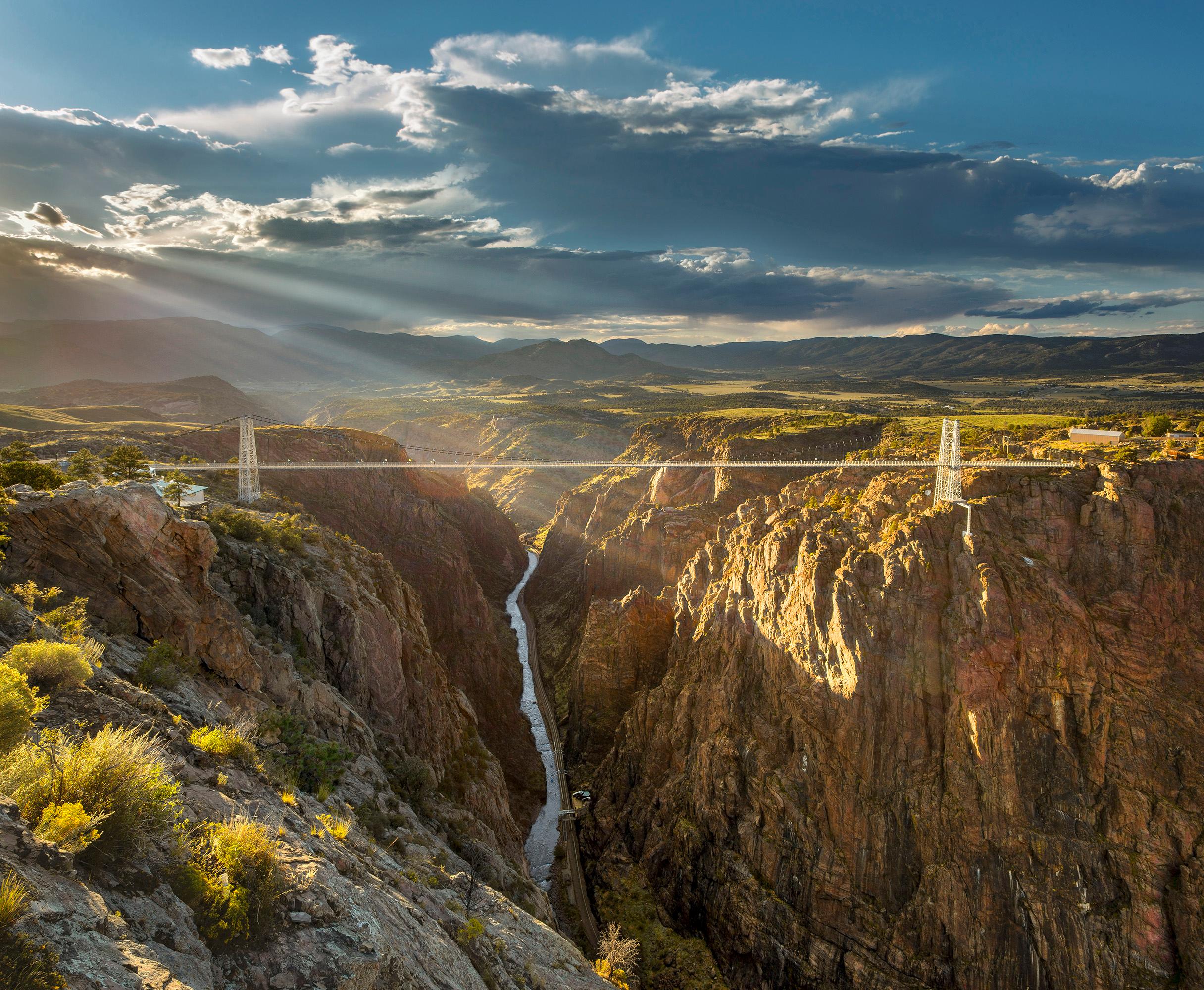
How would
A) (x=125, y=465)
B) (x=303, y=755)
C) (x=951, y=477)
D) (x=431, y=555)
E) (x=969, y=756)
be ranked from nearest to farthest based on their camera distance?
(x=303, y=755), (x=969, y=756), (x=951, y=477), (x=125, y=465), (x=431, y=555)

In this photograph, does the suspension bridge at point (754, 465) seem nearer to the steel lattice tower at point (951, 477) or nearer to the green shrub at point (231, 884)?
the steel lattice tower at point (951, 477)

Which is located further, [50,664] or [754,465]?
[754,465]

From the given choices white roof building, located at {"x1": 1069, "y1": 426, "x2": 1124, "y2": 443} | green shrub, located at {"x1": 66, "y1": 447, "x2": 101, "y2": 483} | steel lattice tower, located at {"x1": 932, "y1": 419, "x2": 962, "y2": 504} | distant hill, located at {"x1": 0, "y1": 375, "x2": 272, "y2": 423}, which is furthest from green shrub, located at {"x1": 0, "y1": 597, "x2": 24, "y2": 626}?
distant hill, located at {"x1": 0, "y1": 375, "x2": 272, "y2": 423}

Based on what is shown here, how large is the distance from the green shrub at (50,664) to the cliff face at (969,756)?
95.8 ft

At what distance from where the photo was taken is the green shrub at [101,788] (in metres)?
7.28

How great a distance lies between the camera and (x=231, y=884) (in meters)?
8.29

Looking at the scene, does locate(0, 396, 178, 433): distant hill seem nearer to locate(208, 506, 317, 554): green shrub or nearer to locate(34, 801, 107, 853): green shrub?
locate(208, 506, 317, 554): green shrub

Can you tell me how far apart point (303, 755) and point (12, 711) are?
11.6 metres

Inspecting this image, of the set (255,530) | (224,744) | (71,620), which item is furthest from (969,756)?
(255,530)

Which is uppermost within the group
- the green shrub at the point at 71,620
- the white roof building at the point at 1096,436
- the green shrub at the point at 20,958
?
the white roof building at the point at 1096,436

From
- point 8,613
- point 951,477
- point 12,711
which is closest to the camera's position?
point 12,711

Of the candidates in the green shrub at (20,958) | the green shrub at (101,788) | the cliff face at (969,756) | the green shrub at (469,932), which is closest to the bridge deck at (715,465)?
the cliff face at (969,756)

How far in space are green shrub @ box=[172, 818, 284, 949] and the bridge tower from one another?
40653 millimetres

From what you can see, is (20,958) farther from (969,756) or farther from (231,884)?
(969,756)
